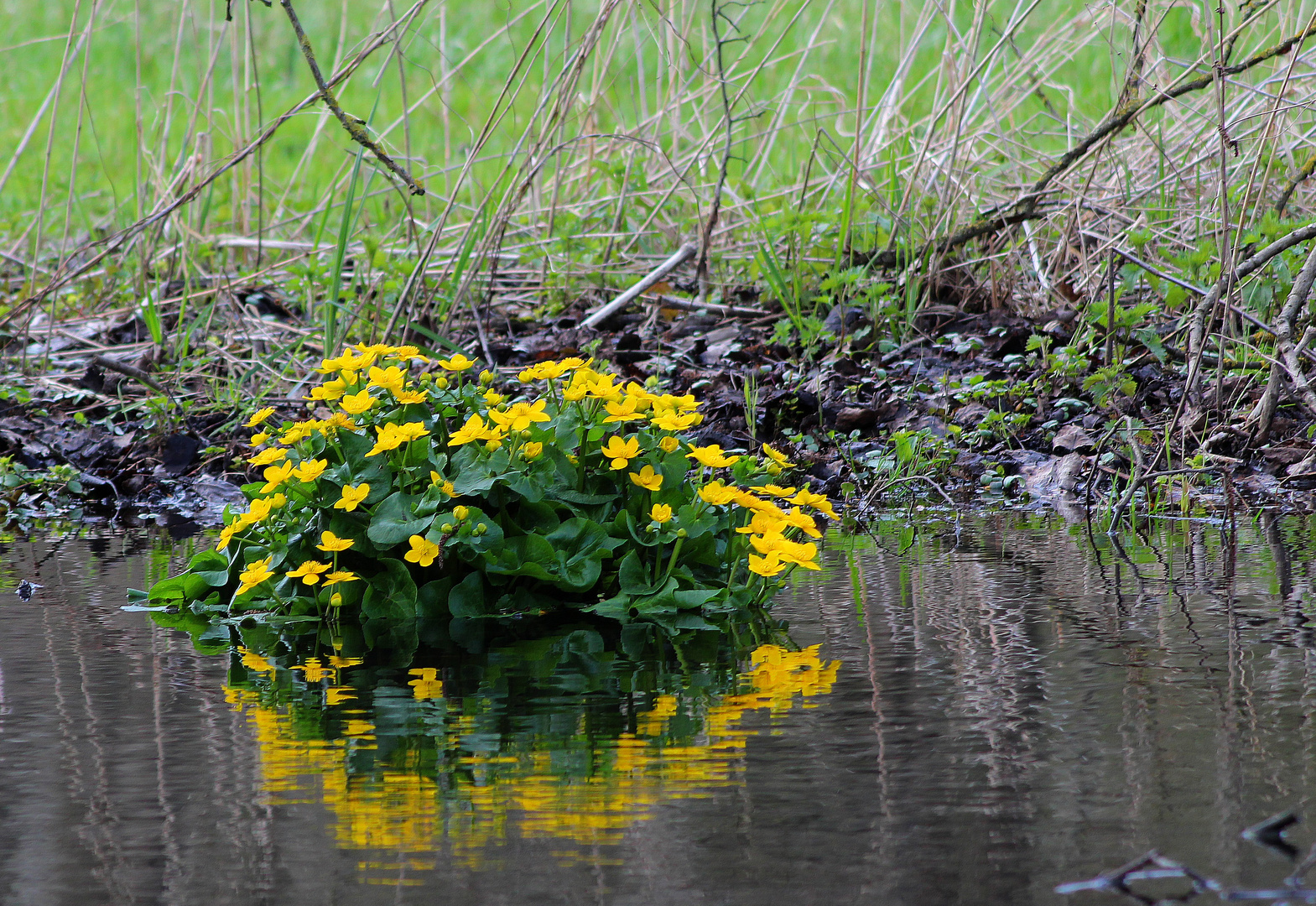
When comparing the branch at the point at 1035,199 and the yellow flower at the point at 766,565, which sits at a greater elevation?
the branch at the point at 1035,199

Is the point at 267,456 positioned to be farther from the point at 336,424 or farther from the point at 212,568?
the point at 212,568

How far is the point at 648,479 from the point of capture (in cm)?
267

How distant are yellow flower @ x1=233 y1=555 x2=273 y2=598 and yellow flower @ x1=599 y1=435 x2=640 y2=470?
25.7 inches

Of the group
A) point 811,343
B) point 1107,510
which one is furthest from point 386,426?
point 811,343

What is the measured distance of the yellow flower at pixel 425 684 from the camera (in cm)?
216

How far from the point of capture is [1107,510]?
3775 mm

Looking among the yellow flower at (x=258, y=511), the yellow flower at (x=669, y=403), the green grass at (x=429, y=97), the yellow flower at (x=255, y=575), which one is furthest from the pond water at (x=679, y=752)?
the green grass at (x=429, y=97)

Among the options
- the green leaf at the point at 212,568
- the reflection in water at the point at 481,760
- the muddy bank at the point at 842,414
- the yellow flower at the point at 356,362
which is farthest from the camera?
the muddy bank at the point at 842,414

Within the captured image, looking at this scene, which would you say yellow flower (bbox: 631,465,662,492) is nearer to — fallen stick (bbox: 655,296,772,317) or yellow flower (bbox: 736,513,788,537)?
yellow flower (bbox: 736,513,788,537)

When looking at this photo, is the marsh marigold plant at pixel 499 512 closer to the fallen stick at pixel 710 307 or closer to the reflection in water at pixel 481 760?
the reflection in water at pixel 481 760

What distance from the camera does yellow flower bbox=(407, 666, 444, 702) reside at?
216 cm

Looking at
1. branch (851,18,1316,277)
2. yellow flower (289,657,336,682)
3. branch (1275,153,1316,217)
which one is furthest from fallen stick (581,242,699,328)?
yellow flower (289,657,336,682)

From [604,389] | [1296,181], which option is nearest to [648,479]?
[604,389]

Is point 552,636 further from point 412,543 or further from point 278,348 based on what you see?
point 278,348
